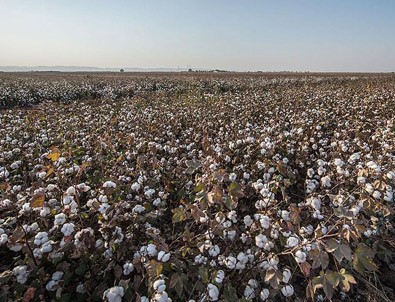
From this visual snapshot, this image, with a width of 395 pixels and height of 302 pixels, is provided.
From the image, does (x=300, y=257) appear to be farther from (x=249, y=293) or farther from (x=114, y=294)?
(x=114, y=294)

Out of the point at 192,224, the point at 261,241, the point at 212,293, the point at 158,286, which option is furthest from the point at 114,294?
the point at 192,224

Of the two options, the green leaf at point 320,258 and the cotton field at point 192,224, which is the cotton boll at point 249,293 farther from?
the green leaf at point 320,258

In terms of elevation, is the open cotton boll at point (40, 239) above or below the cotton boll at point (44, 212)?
below

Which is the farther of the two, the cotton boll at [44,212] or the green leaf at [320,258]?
the cotton boll at [44,212]

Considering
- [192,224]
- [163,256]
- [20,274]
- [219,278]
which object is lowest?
[192,224]

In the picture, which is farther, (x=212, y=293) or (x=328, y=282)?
(x=212, y=293)

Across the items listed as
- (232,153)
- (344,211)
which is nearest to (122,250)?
(344,211)

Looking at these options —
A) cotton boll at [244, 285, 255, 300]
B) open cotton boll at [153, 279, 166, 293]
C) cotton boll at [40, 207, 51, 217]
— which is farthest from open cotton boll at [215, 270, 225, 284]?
cotton boll at [40, 207, 51, 217]

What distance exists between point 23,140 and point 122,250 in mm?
5107

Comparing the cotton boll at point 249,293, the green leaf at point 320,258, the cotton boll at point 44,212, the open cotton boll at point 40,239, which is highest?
the green leaf at point 320,258

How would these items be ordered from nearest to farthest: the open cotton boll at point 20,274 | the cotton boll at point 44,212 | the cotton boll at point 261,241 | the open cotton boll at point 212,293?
the open cotton boll at point 212,293 → the open cotton boll at point 20,274 → the cotton boll at point 261,241 → the cotton boll at point 44,212

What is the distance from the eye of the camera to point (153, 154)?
4734 mm

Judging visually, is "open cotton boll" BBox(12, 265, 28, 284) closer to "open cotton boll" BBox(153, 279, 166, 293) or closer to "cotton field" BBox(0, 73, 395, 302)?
"cotton field" BBox(0, 73, 395, 302)

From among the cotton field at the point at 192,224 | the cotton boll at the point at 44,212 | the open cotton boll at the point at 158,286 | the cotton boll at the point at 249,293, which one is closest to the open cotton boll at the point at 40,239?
the cotton field at the point at 192,224
